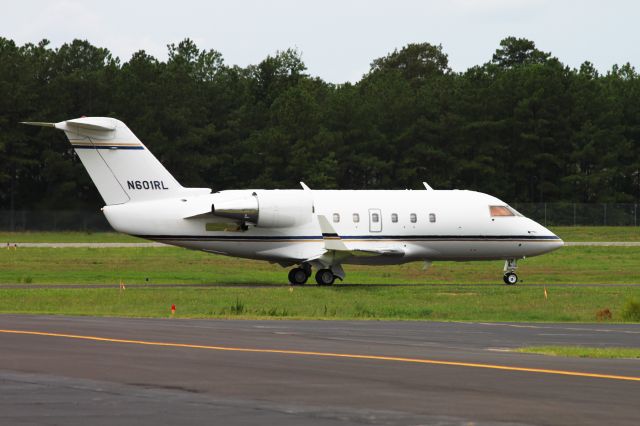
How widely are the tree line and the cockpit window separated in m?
47.9

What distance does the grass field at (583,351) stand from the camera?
66.1 feet

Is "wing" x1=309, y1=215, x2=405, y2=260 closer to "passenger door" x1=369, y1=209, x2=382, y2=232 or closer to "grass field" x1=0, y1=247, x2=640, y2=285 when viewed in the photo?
"passenger door" x1=369, y1=209, x2=382, y2=232

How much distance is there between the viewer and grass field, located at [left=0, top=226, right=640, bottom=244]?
252ft

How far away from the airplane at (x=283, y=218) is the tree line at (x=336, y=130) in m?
46.7

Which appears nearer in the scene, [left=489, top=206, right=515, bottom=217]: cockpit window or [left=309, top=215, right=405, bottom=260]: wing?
[left=309, top=215, right=405, bottom=260]: wing

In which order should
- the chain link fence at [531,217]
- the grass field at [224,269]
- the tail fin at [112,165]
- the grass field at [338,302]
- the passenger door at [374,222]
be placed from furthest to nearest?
the chain link fence at [531,217] < the grass field at [224,269] < the passenger door at [374,222] < the tail fin at [112,165] < the grass field at [338,302]

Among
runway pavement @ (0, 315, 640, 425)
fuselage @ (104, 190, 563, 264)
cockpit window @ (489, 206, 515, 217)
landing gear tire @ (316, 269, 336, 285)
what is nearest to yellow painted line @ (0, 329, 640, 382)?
runway pavement @ (0, 315, 640, 425)

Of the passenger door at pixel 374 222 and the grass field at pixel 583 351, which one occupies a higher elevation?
the passenger door at pixel 374 222

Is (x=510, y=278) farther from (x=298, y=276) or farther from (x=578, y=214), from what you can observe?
(x=578, y=214)

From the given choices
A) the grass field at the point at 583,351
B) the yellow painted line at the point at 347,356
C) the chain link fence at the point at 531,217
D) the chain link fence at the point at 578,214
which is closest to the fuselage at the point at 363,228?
the yellow painted line at the point at 347,356

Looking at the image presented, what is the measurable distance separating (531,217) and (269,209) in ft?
171

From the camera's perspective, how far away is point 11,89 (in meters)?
93.3

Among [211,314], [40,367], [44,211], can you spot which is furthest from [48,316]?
[44,211]

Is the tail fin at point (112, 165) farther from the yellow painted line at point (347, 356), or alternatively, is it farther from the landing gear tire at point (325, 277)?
the yellow painted line at point (347, 356)
